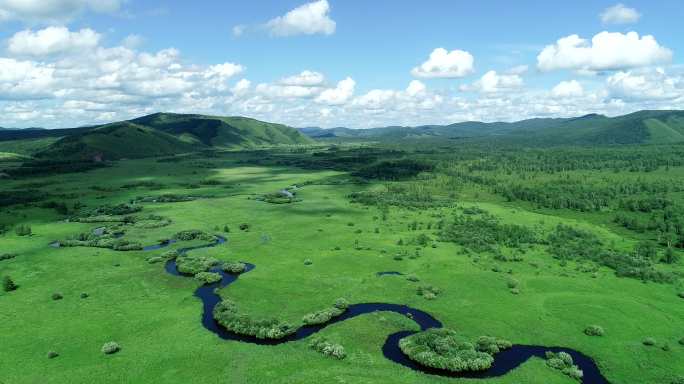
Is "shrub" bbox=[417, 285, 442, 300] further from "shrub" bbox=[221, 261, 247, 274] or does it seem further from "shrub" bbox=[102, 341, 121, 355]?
"shrub" bbox=[102, 341, 121, 355]

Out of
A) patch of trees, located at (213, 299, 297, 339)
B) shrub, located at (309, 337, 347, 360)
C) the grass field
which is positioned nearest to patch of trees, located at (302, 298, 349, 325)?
the grass field

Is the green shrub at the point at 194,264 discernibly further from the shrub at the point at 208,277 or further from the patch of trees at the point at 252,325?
the patch of trees at the point at 252,325

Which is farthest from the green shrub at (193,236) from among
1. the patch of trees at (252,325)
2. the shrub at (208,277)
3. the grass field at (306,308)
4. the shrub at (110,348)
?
the shrub at (110,348)

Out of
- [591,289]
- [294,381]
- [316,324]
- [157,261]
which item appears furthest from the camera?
[157,261]

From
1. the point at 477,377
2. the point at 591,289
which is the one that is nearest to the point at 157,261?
the point at 477,377

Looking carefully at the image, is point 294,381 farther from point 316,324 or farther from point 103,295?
point 103,295
